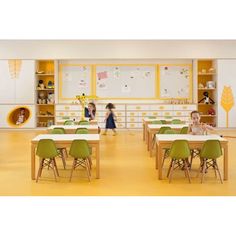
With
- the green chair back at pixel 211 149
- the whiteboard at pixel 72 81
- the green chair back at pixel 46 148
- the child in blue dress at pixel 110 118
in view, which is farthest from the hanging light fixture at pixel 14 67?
the green chair back at pixel 211 149

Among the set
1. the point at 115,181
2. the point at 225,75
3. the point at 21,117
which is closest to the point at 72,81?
the point at 21,117

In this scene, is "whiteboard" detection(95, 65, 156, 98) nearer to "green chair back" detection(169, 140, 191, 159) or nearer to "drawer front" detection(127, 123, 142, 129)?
"drawer front" detection(127, 123, 142, 129)

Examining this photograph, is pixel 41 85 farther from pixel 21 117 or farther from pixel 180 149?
pixel 180 149

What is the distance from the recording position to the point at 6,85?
51.1 ft

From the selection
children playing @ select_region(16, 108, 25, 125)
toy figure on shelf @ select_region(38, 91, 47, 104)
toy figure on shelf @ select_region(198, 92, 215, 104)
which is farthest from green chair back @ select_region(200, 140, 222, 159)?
children playing @ select_region(16, 108, 25, 125)

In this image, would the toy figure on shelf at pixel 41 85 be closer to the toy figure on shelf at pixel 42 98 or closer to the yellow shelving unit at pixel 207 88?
the toy figure on shelf at pixel 42 98

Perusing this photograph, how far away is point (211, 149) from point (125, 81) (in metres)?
9.59

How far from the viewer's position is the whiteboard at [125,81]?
1609cm

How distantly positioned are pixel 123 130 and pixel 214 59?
438cm

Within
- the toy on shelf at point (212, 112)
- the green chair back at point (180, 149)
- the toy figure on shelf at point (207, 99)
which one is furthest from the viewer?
the toy figure on shelf at point (207, 99)
